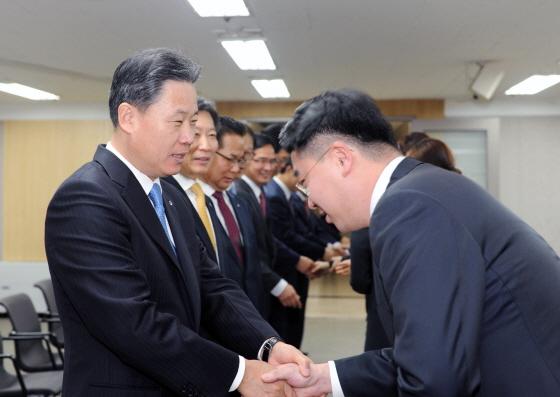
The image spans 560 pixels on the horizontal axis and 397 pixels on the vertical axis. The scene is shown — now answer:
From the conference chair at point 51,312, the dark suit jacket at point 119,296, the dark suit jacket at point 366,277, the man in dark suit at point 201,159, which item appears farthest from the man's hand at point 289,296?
the dark suit jacket at point 119,296

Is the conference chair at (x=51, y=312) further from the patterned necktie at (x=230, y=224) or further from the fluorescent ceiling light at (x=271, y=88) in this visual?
the fluorescent ceiling light at (x=271, y=88)

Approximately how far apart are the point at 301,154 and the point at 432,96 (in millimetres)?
7632

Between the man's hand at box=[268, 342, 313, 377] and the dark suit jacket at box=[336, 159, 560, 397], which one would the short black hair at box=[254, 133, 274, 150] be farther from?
the dark suit jacket at box=[336, 159, 560, 397]

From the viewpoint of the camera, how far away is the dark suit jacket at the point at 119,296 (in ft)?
4.60

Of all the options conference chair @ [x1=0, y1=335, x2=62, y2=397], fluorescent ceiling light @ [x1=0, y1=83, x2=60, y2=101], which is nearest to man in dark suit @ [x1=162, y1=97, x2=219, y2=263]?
conference chair @ [x1=0, y1=335, x2=62, y2=397]

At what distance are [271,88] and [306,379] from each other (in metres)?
6.54

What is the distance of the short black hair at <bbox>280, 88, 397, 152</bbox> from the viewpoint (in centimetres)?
145

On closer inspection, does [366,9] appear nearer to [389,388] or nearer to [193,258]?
[193,258]

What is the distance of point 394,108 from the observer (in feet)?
29.2

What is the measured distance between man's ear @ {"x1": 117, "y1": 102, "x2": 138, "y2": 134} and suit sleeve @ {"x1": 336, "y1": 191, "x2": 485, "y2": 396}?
2.75ft

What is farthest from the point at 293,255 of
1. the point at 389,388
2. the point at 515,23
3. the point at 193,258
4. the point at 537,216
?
the point at 537,216

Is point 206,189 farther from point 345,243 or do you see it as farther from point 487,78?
point 487,78

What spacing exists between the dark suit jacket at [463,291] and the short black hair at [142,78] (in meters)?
0.75

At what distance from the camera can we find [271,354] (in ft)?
6.34
